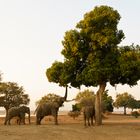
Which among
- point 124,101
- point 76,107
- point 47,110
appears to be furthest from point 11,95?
point 124,101

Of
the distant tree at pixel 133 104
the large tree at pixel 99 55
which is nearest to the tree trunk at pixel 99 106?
the large tree at pixel 99 55

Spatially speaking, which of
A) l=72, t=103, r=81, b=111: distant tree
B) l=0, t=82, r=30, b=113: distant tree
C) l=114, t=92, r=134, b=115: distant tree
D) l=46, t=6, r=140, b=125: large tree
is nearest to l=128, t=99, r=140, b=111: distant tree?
l=114, t=92, r=134, b=115: distant tree

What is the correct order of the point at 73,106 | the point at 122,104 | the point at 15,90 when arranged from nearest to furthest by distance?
the point at 15,90
the point at 73,106
the point at 122,104

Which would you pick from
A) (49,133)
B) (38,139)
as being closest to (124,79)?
(49,133)

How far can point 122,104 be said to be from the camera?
Result: 122500 millimetres

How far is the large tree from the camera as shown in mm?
34312

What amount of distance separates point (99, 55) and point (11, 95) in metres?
43.6

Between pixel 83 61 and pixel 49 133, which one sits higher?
pixel 83 61

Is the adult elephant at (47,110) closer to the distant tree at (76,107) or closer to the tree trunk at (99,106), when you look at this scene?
the tree trunk at (99,106)

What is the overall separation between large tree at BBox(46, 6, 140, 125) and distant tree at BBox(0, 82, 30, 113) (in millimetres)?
38297

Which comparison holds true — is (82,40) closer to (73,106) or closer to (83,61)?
(83,61)

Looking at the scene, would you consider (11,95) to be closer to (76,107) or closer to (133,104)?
(76,107)

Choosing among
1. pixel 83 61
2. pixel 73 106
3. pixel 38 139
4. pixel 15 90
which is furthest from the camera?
pixel 73 106

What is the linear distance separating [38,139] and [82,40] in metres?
16.7
